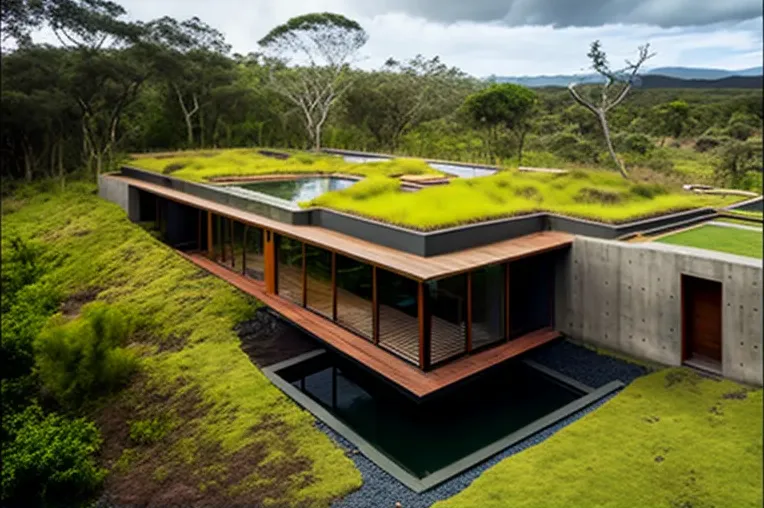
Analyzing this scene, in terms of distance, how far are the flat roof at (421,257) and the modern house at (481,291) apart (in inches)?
0.7

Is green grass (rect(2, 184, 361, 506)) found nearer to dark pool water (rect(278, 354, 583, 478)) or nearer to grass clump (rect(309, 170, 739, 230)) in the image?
dark pool water (rect(278, 354, 583, 478))

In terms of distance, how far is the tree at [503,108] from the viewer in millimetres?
16188

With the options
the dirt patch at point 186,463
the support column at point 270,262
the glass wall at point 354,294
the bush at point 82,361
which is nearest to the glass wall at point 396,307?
the glass wall at point 354,294

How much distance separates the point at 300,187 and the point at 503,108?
7390mm

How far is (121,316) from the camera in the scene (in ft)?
27.5

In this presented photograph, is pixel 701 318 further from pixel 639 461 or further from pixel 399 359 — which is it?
pixel 399 359

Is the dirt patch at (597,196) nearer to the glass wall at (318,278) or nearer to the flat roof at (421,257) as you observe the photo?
the flat roof at (421,257)

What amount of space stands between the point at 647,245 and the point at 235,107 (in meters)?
20.3

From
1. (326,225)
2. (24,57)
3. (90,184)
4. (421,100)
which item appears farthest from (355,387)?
(421,100)

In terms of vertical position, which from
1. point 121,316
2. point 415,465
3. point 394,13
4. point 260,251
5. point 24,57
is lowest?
point 415,465

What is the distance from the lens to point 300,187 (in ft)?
41.0

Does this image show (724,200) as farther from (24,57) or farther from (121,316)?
(24,57)

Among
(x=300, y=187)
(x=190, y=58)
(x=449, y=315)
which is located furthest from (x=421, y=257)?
(x=190, y=58)

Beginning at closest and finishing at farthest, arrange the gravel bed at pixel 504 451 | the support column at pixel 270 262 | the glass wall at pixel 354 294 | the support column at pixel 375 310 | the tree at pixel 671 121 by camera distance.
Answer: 1. the tree at pixel 671 121
2. the gravel bed at pixel 504 451
3. the support column at pixel 375 310
4. the glass wall at pixel 354 294
5. the support column at pixel 270 262
